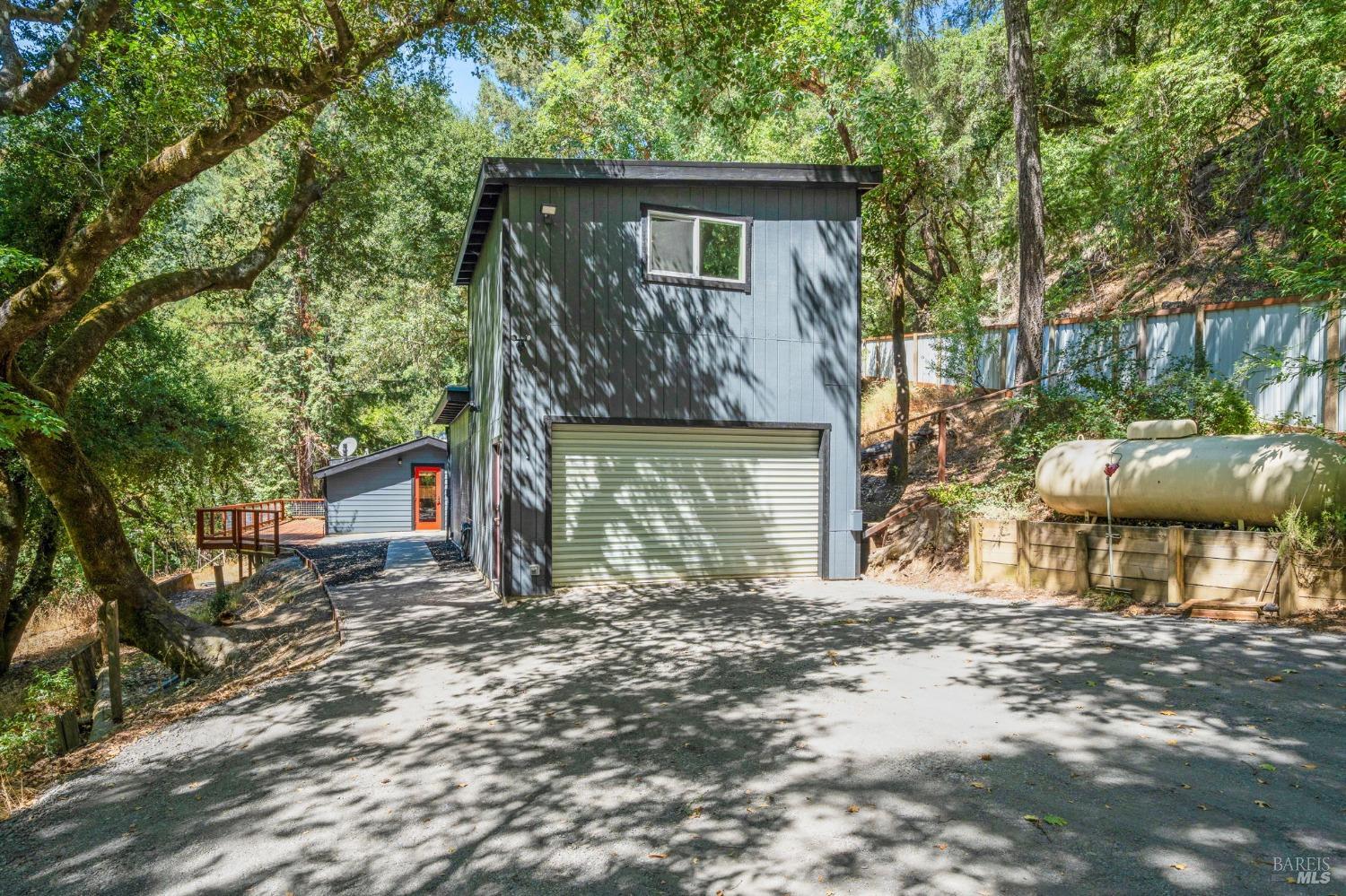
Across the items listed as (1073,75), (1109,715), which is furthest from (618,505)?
(1073,75)

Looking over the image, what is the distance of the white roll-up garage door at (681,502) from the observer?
9.77 m

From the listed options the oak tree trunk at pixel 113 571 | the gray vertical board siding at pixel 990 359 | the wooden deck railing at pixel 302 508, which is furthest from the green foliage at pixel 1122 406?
the wooden deck railing at pixel 302 508

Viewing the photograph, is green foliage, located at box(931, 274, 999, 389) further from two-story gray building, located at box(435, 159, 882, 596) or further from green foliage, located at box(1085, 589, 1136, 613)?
green foliage, located at box(1085, 589, 1136, 613)

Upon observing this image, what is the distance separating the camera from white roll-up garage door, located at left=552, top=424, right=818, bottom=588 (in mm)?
9773

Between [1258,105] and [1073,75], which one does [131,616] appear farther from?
[1073,75]

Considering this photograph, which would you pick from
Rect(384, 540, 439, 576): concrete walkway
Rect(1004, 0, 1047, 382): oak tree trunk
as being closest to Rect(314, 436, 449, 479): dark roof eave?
Rect(384, 540, 439, 576): concrete walkway

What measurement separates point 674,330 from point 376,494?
17.4 meters

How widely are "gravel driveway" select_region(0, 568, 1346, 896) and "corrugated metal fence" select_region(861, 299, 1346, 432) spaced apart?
4.92 metres

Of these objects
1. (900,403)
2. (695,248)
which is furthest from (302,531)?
(695,248)

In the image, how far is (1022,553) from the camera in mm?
8742

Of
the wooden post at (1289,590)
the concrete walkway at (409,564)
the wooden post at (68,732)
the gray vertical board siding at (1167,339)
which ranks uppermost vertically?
the gray vertical board siding at (1167,339)

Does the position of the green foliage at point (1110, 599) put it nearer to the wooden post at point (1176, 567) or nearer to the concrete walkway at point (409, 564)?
the wooden post at point (1176, 567)

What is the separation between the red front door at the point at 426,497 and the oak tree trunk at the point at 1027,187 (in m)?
18.9

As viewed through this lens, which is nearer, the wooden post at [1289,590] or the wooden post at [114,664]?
the wooden post at [114,664]
